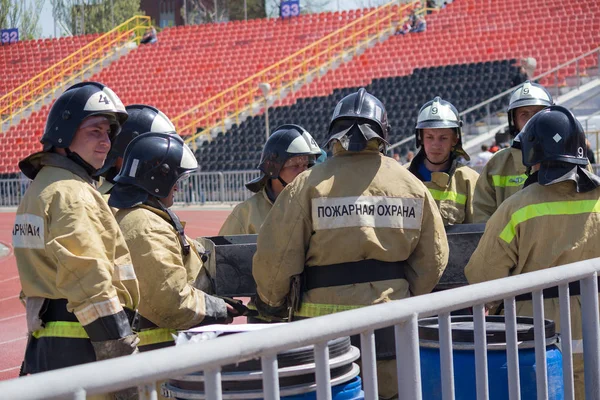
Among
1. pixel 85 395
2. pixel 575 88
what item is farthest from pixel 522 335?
pixel 575 88

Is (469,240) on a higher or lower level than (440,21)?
lower

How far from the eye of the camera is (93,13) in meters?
65.0

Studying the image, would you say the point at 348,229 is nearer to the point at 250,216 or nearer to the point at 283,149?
the point at 283,149

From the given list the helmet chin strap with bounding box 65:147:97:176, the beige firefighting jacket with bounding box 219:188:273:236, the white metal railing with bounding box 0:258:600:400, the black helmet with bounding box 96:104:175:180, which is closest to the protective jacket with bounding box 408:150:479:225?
the beige firefighting jacket with bounding box 219:188:273:236

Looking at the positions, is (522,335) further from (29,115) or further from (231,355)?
(29,115)

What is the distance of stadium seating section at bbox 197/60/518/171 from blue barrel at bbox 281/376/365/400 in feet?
73.1

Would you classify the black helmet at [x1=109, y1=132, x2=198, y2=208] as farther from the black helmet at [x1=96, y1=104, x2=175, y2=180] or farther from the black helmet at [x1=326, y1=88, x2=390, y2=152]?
the black helmet at [x1=96, y1=104, x2=175, y2=180]

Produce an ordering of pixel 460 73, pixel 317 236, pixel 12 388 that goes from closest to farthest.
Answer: pixel 12 388
pixel 317 236
pixel 460 73

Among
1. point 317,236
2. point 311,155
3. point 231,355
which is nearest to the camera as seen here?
point 231,355

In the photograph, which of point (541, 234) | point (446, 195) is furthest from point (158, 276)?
point (446, 195)

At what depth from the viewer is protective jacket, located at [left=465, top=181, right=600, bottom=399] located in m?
4.24

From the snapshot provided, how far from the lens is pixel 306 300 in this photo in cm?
420

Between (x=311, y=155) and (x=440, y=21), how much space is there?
3074 cm

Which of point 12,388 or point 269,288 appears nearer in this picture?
point 12,388
